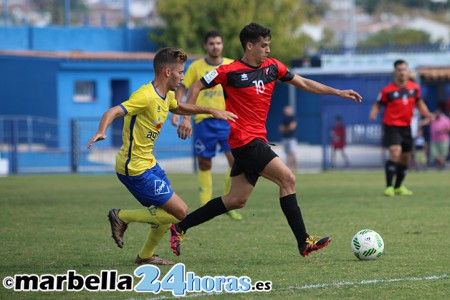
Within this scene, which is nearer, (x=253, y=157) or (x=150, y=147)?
(x=150, y=147)

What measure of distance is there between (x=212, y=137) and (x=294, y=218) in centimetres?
402

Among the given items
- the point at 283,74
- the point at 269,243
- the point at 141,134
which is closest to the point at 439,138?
the point at 269,243

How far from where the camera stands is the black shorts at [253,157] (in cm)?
946

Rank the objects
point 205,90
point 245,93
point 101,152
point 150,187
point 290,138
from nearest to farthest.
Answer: point 150,187, point 245,93, point 205,90, point 290,138, point 101,152

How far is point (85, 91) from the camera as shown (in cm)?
3753

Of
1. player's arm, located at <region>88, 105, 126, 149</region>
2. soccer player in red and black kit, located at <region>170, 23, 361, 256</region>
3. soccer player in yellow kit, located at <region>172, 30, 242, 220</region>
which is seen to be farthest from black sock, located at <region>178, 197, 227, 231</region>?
soccer player in yellow kit, located at <region>172, 30, 242, 220</region>

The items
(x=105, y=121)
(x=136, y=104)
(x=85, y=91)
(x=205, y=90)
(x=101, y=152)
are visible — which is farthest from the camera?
(x=85, y=91)

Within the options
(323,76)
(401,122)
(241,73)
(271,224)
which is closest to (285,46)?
(323,76)

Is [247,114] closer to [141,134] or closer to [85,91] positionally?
[141,134]

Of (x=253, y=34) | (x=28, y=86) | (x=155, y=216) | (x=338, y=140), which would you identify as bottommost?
(x=338, y=140)

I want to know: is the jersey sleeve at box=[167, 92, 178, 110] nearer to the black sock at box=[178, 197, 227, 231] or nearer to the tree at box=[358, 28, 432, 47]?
Result: the black sock at box=[178, 197, 227, 231]

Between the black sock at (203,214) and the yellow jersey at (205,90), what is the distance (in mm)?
3604

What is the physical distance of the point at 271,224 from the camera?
41.6 ft

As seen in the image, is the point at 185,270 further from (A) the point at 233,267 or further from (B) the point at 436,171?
(B) the point at 436,171
